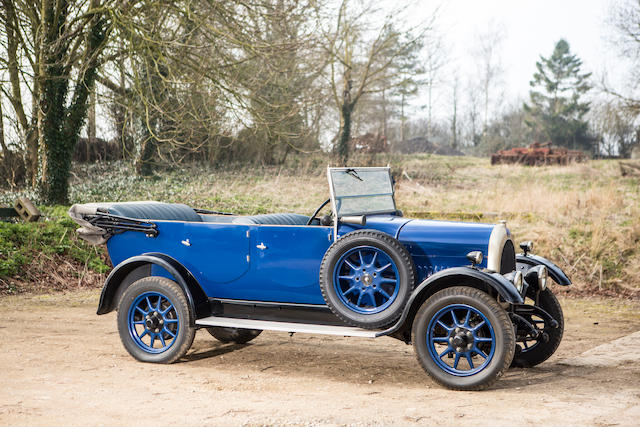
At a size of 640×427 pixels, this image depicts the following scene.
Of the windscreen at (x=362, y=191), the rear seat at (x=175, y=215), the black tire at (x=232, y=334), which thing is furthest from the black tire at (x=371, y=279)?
the black tire at (x=232, y=334)

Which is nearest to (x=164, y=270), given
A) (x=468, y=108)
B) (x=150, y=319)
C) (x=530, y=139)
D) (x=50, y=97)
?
(x=150, y=319)

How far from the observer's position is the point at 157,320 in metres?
5.67

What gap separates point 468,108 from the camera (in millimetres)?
49875

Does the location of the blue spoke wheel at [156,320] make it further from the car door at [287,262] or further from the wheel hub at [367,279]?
the wheel hub at [367,279]

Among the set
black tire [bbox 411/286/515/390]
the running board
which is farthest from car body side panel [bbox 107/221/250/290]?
black tire [bbox 411/286/515/390]

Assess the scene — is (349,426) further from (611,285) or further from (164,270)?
(611,285)

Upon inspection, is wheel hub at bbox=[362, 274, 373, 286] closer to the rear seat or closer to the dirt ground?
the dirt ground

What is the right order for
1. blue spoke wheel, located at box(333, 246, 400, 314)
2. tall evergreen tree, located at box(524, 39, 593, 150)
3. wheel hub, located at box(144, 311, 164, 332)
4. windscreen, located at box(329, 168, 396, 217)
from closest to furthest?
blue spoke wheel, located at box(333, 246, 400, 314), windscreen, located at box(329, 168, 396, 217), wheel hub, located at box(144, 311, 164, 332), tall evergreen tree, located at box(524, 39, 593, 150)

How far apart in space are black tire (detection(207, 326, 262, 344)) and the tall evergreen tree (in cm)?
4032

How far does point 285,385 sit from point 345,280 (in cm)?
93

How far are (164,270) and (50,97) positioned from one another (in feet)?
29.6

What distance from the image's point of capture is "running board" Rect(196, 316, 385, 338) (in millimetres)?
4859

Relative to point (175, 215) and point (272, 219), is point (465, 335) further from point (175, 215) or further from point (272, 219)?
point (175, 215)

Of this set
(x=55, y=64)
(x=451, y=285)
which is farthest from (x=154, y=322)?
(x=55, y=64)
